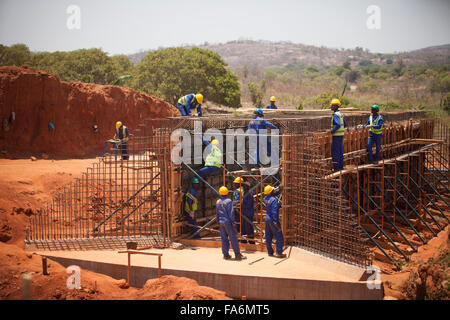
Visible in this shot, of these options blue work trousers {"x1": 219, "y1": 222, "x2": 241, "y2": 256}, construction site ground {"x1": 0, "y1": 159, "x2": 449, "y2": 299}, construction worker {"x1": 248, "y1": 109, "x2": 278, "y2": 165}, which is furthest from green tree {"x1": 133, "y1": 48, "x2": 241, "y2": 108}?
blue work trousers {"x1": 219, "y1": 222, "x2": 241, "y2": 256}

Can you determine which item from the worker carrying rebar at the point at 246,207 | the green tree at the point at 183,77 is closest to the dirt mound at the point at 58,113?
the green tree at the point at 183,77

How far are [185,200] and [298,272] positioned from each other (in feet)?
14.5

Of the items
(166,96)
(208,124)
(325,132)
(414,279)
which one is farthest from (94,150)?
(414,279)

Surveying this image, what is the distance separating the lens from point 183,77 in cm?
3759

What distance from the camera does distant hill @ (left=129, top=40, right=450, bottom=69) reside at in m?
128

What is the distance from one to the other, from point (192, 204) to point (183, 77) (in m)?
24.3

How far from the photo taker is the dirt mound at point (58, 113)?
25.3 m

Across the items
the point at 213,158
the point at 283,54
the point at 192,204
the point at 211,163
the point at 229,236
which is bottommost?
the point at 229,236

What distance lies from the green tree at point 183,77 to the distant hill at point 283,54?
86.5 m

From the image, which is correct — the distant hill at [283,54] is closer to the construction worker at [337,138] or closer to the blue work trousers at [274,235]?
the construction worker at [337,138]

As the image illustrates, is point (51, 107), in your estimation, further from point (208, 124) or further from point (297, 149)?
point (297, 149)

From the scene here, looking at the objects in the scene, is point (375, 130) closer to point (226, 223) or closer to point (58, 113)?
point (226, 223)

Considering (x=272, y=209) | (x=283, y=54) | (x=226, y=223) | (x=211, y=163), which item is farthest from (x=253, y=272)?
(x=283, y=54)
